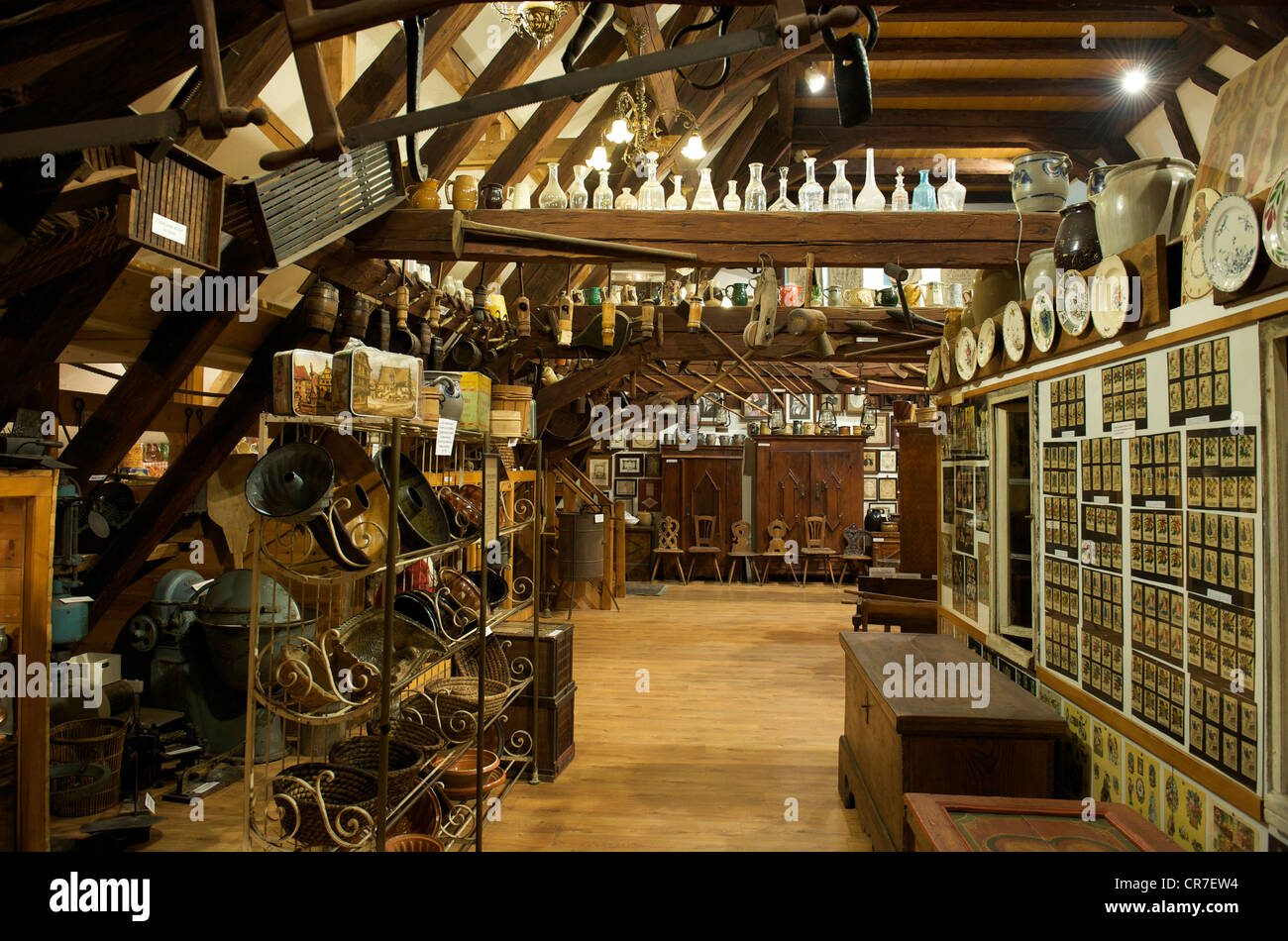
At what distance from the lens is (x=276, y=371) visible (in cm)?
234

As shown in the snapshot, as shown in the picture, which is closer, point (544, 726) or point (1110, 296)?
point (1110, 296)

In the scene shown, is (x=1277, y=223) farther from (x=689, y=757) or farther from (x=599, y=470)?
(x=599, y=470)

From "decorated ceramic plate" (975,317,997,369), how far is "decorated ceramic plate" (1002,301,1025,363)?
139 millimetres

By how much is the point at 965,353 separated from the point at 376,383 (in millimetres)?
3016

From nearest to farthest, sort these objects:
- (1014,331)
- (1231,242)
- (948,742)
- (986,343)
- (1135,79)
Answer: (1231,242)
(948,742)
(1014,331)
(986,343)
(1135,79)

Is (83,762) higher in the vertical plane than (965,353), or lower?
lower

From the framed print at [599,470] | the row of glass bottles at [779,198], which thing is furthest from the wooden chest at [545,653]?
the framed print at [599,470]

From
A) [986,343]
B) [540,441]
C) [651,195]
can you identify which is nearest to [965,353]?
[986,343]

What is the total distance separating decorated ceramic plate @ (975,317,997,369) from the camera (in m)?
3.71

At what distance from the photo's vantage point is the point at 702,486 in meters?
12.1

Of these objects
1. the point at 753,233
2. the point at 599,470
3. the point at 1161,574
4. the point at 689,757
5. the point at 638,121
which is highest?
the point at 638,121

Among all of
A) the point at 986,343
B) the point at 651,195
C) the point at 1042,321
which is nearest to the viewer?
the point at 1042,321

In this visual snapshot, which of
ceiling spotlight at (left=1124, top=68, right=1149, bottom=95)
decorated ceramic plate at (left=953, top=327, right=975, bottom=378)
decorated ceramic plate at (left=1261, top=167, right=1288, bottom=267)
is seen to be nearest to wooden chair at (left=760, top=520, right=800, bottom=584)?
ceiling spotlight at (left=1124, top=68, right=1149, bottom=95)

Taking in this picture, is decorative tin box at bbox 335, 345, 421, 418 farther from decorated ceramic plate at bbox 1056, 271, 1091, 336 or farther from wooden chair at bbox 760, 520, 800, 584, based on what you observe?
wooden chair at bbox 760, 520, 800, 584
